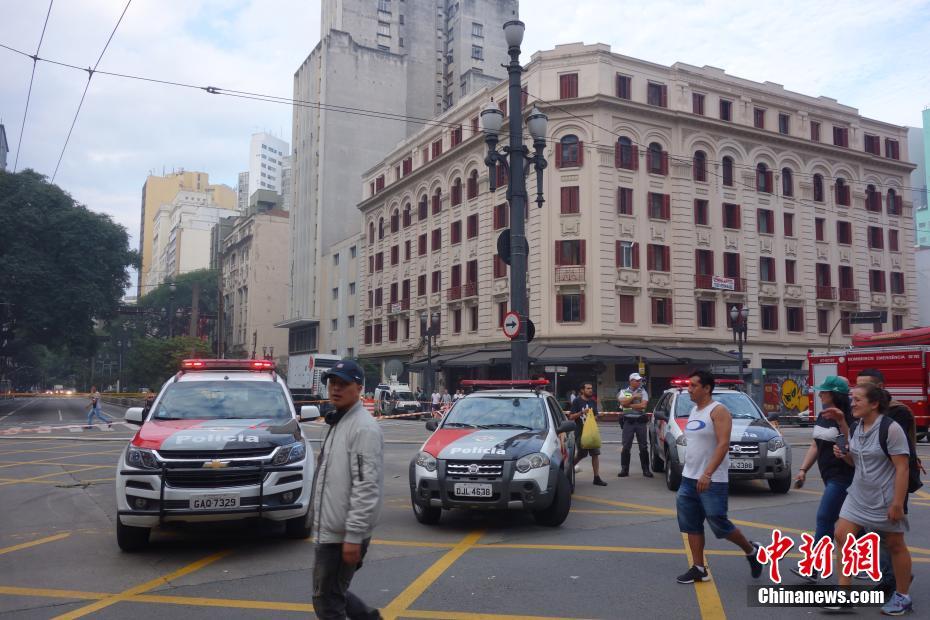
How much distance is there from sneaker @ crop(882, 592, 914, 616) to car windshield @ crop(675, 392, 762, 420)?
628 centimetres

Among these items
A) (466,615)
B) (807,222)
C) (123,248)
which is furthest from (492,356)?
(466,615)

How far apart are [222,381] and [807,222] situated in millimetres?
40952

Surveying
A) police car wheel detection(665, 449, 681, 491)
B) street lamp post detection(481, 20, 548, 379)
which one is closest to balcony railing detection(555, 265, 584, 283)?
street lamp post detection(481, 20, 548, 379)

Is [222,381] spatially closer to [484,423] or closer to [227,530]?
[227,530]

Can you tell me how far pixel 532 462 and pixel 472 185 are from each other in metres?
37.0

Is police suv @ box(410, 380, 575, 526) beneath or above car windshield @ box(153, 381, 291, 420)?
beneath

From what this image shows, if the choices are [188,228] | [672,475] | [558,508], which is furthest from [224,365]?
[188,228]

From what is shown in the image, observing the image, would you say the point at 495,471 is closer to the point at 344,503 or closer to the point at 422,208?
the point at 344,503

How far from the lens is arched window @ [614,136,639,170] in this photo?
125 feet

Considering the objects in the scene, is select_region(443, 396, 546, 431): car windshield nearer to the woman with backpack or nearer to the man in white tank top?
the man in white tank top

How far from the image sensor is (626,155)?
38.4 metres

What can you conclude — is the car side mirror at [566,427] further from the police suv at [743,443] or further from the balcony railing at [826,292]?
the balcony railing at [826,292]

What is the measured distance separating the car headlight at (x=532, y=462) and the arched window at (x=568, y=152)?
1239 inches

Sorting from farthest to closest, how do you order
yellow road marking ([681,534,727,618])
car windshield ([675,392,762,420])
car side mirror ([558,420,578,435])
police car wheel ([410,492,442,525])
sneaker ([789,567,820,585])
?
car windshield ([675,392,762,420]) → car side mirror ([558,420,578,435]) → police car wheel ([410,492,442,525]) → sneaker ([789,567,820,585]) → yellow road marking ([681,534,727,618])
